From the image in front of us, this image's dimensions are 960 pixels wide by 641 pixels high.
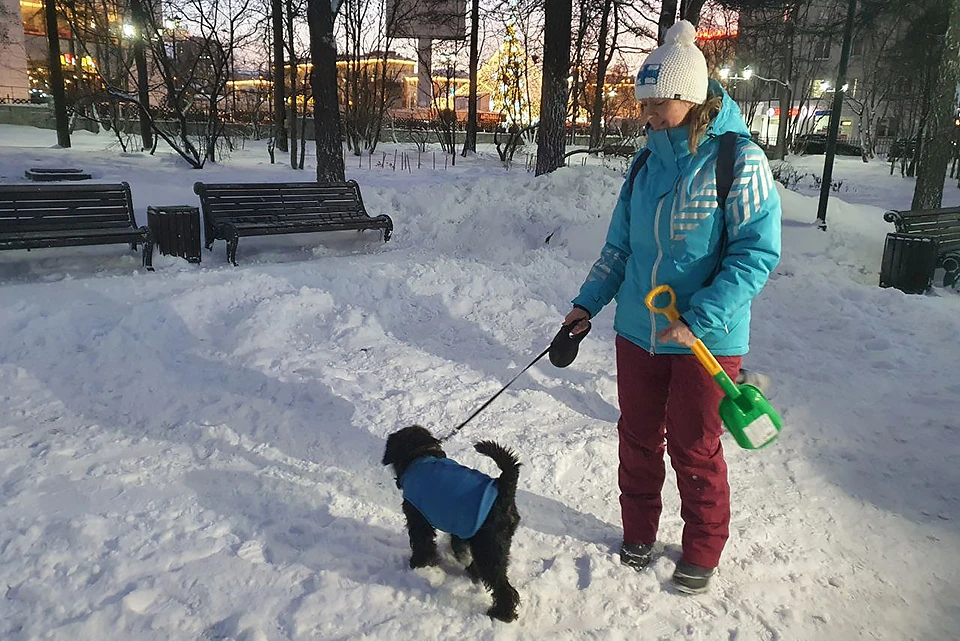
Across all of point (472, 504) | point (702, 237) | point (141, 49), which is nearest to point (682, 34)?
point (702, 237)

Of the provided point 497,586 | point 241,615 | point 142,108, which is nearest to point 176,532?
point 241,615

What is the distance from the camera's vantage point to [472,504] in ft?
7.93

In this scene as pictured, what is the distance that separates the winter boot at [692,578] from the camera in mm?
2779

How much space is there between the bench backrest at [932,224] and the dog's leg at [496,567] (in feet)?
24.8

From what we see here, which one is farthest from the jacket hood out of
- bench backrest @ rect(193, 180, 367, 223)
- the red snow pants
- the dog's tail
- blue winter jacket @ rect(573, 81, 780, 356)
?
bench backrest @ rect(193, 180, 367, 223)

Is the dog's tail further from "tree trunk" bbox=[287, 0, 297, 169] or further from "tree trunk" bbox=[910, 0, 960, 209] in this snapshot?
"tree trunk" bbox=[287, 0, 297, 169]

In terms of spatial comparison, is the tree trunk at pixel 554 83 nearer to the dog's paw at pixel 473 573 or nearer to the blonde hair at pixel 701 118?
the blonde hair at pixel 701 118

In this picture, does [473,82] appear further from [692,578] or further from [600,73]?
[692,578]

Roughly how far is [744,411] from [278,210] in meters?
7.49

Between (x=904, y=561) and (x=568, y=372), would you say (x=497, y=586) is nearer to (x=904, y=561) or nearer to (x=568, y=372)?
(x=904, y=561)

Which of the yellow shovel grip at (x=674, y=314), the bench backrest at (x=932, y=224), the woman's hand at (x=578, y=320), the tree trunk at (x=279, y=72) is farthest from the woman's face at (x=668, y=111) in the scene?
the tree trunk at (x=279, y=72)

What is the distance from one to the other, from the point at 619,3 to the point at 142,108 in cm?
1186

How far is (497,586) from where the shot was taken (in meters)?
2.55

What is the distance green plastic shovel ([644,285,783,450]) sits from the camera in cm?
241
